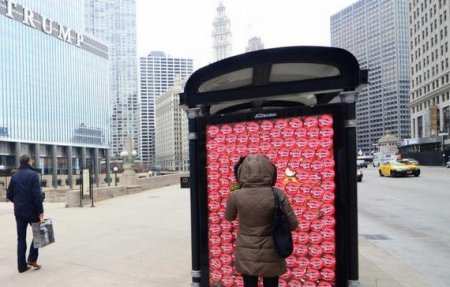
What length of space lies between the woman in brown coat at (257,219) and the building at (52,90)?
228ft

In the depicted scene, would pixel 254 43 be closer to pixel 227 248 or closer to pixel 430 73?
pixel 430 73

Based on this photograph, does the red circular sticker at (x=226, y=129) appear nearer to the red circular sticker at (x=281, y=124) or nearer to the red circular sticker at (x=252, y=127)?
the red circular sticker at (x=252, y=127)

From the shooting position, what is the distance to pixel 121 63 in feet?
532

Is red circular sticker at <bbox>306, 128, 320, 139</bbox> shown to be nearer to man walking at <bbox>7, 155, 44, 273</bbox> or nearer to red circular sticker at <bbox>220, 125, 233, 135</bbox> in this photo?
red circular sticker at <bbox>220, 125, 233, 135</bbox>

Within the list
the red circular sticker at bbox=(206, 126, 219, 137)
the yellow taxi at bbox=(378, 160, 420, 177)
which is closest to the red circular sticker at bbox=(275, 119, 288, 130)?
the red circular sticker at bbox=(206, 126, 219, 137)

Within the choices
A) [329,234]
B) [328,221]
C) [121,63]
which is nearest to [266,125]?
[328,221]

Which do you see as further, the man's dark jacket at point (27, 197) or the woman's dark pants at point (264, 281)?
the man's dark jacket at point (27, 197)

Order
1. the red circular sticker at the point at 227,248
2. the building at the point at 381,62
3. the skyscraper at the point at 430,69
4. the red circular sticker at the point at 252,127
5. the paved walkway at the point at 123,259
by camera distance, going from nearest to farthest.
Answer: the red circular sticker at the point at 252,127 → the red circular sticker at the point at 227,248 → the paved walkway at the point at 123,259 → the skyscraper at the point at 430,69 → the building at the point at 381,62

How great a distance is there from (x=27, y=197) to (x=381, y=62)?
133m

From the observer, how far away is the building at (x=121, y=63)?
514 feet

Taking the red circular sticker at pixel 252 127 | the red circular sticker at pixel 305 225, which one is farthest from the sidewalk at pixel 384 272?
the red circular sticker at pixel 252 127

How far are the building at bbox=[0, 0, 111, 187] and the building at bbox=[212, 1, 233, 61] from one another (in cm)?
3611

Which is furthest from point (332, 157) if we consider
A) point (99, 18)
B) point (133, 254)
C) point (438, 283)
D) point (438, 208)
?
point (99, 18)

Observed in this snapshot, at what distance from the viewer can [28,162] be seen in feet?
22.6
